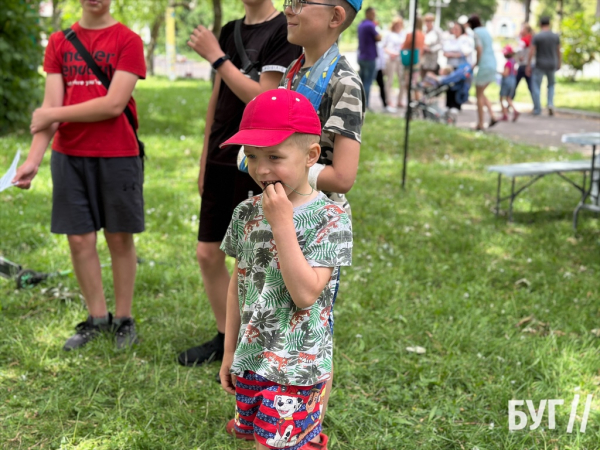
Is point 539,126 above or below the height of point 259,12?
below

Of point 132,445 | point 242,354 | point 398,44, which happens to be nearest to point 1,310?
point 132,445

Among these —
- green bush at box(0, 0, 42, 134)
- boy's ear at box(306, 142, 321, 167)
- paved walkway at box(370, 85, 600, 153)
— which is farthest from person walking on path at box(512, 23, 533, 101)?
boy's ear at box(306, 142, 321, 167)

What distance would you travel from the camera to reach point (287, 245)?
191 cm

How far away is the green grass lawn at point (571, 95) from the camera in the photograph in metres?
17.8

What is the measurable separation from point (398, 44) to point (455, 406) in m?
13.9

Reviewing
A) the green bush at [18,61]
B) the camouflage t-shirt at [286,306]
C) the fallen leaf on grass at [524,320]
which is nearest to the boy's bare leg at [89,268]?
the camouflage t-shirt at [286,306]

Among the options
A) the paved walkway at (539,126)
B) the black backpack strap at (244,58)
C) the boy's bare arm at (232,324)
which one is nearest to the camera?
the boy's bare arm at (232,324)

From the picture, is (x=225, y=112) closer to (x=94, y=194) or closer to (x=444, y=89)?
(x=94, y=194)

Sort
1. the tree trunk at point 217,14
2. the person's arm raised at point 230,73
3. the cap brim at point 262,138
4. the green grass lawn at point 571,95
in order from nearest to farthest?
the cap brim at point 262,138 < the person's arm raised at point 230,73 < the tree trunk at point 217,14 < the green grass lawn at point 571,95

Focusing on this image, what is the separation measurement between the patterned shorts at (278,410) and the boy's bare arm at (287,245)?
33cm

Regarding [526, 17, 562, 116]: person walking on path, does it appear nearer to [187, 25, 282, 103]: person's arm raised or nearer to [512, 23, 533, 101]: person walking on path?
[512, 23, 533, 101]: person walking on path

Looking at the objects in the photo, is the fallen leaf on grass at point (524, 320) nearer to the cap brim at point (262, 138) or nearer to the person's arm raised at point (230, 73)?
the person's arm raised at point (230, 73)

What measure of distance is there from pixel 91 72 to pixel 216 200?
0.92 m

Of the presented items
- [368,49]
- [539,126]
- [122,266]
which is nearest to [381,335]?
[122,266]
